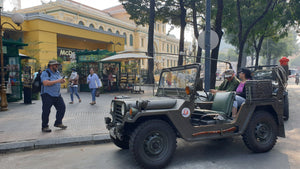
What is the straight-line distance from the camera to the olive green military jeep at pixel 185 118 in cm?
378

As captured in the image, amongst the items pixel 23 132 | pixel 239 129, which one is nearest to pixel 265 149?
pixel 239 129

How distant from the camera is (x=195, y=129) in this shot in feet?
13.3

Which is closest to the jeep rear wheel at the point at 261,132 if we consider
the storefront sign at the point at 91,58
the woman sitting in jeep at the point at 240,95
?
the woman sitting in jeep at the point at 240,95

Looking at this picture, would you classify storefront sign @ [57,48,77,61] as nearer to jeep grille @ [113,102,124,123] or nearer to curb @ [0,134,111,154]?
curb @ [0,134,111,154]

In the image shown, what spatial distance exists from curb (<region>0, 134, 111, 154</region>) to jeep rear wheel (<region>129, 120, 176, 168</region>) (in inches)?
82.2

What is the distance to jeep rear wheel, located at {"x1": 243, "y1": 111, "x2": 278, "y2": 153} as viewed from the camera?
4.51 meters

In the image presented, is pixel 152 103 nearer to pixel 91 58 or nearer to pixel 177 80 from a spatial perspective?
pixel 177 80

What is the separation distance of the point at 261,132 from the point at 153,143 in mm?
2309

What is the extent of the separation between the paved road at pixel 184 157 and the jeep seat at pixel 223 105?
77 centimetres

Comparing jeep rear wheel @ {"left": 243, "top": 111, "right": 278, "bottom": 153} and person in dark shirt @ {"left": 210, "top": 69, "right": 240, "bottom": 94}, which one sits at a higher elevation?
person in dark shirt @ {"left": 210, "top": 69, "right": 240, "bottom": 94}

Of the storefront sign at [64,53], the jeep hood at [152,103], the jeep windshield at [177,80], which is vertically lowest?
the jeep hood at [152,103]

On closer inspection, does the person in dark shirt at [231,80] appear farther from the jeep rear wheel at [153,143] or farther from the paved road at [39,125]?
the jeep rear wheel at [153,143]

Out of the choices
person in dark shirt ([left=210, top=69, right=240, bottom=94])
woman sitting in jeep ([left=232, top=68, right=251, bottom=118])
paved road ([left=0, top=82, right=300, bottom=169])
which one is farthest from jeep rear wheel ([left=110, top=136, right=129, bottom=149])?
person in dark shirt ([left=210, top=69, right=240, bottom=94])

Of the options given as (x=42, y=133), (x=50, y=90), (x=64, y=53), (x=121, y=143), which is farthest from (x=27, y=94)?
(x=64, y=53)
